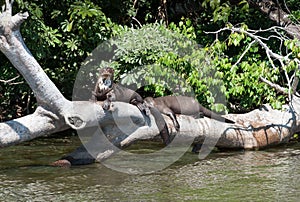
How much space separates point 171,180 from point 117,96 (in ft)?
5.63

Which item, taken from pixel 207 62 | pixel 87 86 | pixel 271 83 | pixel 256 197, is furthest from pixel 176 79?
pixel 256 197

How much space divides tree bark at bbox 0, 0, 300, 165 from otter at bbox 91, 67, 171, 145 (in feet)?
0.32

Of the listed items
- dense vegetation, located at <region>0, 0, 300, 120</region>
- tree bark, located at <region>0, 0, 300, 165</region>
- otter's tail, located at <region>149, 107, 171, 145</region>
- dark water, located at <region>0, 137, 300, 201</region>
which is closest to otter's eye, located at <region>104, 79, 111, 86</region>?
tree bark, located at <region>0, 0, 300, 165</region>

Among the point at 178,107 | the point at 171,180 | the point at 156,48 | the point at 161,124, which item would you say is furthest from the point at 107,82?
the point at 156,48

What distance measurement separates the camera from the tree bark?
7.03m

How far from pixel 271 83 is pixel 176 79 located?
4.66 ft

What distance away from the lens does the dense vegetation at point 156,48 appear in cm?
919

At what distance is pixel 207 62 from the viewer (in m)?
9.31

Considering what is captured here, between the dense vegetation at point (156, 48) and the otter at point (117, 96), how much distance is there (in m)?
0.83

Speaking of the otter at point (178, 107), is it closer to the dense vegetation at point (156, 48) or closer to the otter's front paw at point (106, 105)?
the dense vegetation at point (156, 48)

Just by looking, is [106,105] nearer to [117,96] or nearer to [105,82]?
[105,82]

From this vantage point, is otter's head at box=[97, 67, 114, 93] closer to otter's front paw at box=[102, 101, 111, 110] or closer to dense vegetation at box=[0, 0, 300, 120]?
otter's front paw at box=[102, 101, 111, 110]

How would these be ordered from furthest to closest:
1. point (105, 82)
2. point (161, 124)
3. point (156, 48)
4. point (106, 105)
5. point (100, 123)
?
point (156, 48) < point (161, 124) < point (105, 82) < point (100, 123) < point (106, 105)

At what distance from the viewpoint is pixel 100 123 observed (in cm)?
791
